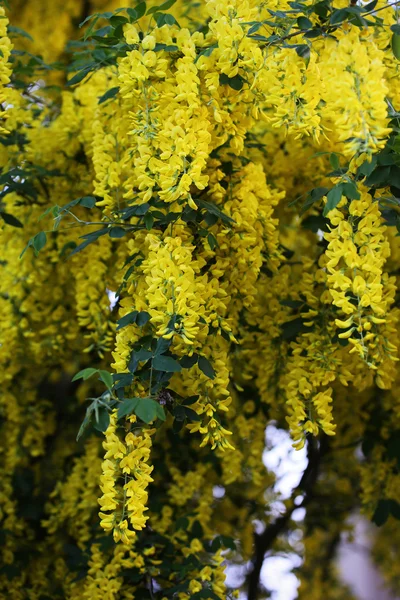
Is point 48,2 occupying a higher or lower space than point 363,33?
lower

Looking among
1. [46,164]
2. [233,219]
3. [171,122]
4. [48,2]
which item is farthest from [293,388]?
[48,2]

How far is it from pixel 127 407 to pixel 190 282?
40 centimetres

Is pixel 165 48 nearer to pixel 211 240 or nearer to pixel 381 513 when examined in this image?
pixel 211 240

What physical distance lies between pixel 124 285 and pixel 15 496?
1507mm

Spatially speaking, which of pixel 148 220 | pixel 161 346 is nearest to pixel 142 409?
pixel 161 346

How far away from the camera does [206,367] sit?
2.07 meters

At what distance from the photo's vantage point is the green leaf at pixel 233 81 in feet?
7.07

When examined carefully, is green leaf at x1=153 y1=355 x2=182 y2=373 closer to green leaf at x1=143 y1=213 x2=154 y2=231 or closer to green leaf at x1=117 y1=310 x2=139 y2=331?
green leaf at x1=117 y1=310 x2=139 y2=331

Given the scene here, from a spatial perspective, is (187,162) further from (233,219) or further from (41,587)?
(41,587)

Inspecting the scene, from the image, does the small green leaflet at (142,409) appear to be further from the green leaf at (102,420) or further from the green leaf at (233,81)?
the green leaf at (233,81)

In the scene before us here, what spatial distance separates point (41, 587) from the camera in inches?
125

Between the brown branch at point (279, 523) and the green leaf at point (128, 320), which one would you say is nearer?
the green leaf at point (128, 320)

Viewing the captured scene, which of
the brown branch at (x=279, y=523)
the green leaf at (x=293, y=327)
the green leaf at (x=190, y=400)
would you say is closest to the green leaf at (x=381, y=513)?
the brown branch at (x=279, y=523)

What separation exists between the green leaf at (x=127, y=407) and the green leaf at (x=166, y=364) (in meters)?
0.11
